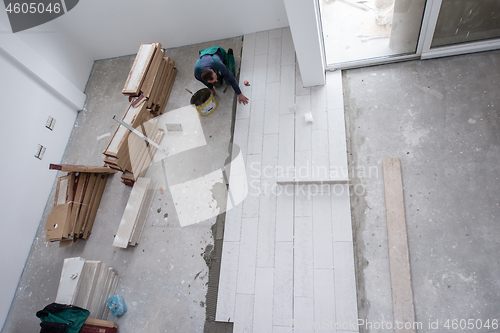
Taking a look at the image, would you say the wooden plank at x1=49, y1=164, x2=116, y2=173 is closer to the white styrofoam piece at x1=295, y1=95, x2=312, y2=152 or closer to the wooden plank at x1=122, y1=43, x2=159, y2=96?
the wooden plank at x1=122, y1=43, x2=159, y2=96

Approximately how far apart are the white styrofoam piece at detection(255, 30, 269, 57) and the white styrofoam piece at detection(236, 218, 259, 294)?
247cm

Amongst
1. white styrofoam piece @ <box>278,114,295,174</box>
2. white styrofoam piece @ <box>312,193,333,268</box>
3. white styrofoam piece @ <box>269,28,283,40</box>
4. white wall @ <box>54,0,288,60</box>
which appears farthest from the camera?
white styrofoam piece @ <box>269,28,283,40</box>

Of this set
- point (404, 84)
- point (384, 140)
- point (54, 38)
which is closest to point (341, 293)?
point (384, 140)

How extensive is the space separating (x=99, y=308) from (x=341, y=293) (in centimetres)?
260

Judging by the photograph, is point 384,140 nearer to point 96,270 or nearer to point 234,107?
point 234,107

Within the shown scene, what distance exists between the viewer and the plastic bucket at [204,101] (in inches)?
164

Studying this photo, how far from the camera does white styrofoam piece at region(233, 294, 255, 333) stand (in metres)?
3.13

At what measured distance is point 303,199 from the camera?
3.49 meters

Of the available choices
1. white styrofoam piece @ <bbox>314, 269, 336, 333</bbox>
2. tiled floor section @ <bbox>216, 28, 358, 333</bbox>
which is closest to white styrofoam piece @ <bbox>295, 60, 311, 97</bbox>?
tiled floor section @ <bbox>216, 28, 358, 333</bbox>

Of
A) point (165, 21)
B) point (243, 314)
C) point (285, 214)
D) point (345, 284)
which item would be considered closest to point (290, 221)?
point (285, 214)

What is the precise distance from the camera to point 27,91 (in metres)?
4.34

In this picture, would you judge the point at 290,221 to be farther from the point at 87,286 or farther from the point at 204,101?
the point at 87,286

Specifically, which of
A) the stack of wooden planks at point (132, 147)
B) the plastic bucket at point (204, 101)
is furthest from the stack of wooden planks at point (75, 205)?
the plastic bucket at point (204, 101)

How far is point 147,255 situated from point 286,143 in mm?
2133
